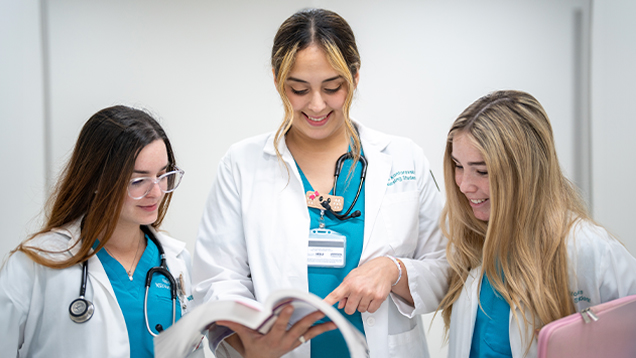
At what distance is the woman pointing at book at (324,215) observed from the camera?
1.40m

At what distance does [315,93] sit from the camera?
142cm

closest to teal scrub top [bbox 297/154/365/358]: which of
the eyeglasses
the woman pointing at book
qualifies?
the woman pointing at book

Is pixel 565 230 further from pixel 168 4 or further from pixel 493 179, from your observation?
pixel 168 4

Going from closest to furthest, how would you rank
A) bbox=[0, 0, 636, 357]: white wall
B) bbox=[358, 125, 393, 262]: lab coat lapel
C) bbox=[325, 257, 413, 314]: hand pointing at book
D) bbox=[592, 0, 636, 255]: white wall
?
1. bbox=[325, 257, 413, 314]: hand pointing at book
2. bbox=[358, 125, 393, 262]: lab coat lapel
3. bbox=[592, 0, 636, 255]: white wall
4. bbox=[0, 0, 636, 357]: white wall

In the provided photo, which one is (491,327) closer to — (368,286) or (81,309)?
(368,286)

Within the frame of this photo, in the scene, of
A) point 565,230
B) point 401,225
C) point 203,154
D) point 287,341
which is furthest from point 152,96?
point 565,230

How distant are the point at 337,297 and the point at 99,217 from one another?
779 millimetres

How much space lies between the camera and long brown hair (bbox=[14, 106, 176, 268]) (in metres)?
1.37

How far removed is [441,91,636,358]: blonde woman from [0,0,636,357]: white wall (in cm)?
140

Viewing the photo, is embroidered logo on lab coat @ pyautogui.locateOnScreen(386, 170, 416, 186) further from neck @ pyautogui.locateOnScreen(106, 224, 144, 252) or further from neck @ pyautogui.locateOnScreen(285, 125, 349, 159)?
neck @ pyautogui.locateOnScreen(106, 224, 144, 252)

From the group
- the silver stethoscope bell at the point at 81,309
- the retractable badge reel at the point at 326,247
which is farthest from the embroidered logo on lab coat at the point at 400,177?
the silver stethoscope bell at the point at 81,309

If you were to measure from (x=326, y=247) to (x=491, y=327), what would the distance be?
1.79 ft

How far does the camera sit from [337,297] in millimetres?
1238

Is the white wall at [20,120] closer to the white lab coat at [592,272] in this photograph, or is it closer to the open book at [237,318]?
the open book at [237,318]
